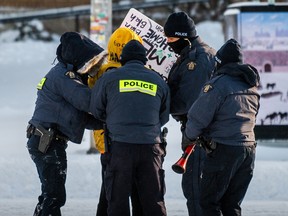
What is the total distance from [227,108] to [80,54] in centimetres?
118

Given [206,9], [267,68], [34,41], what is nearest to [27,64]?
[34,41]

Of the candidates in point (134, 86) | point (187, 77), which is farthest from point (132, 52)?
point (187, 77)

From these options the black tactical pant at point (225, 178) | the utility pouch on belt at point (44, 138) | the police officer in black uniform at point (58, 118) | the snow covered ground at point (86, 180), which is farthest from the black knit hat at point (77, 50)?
the snow covered ground at point (86, 180)

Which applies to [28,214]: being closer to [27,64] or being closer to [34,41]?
[27,64]

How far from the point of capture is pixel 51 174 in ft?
20.5

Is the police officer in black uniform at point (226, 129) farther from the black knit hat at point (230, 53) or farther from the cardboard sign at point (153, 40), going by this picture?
the cardboard sign at point (153, 40)

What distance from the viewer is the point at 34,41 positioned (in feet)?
60.3

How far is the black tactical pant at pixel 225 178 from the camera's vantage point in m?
6.02

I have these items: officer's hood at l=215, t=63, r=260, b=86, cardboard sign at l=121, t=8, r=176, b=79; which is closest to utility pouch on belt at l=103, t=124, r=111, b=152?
officer's hood at l=215, t=63, r=260, b=86

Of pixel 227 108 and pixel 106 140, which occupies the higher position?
pixel 227 108

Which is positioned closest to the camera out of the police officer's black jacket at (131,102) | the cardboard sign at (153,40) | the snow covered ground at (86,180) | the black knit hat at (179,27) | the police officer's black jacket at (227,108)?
the police officer's black jacket at (131,102)

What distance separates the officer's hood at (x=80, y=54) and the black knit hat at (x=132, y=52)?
33cm

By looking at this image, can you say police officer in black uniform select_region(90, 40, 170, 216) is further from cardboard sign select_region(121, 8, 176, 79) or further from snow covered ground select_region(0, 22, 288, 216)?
snow covered ground select_region(0, 22, 288, 216)

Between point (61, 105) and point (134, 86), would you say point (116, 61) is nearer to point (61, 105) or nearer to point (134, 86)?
point (61, 105)
